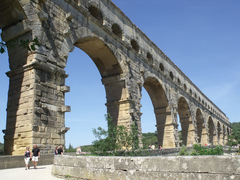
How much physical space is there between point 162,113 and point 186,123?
7022mm

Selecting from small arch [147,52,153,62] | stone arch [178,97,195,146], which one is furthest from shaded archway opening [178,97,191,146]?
small arch [147,52,153,62]

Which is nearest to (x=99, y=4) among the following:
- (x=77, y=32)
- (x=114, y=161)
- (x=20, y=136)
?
(x=77, y=32)

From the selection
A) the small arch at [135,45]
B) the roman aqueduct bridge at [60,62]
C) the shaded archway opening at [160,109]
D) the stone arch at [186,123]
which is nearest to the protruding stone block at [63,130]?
the roman aqueduct bridge at [60,62]

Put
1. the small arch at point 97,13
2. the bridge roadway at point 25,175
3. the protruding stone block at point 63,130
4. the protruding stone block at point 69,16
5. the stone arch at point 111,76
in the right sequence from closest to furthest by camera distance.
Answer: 1. the bridge roadway at point 25,175
2. the protruding stone block at point 63,130
3. the protruding stone block at point 69,16
4. the small arch at point 97,13
5. the stone arch at point 111,76

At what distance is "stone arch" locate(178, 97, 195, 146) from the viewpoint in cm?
2487

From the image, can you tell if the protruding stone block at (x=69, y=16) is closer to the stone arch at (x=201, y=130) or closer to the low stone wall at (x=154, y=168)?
the low stone wall at (x=154, y=168)

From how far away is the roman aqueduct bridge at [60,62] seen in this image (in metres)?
7.92

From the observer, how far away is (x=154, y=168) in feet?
12.1

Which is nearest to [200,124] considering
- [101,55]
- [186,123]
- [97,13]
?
[186,123]

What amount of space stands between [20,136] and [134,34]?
10.6m

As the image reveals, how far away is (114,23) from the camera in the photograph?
13.8 meters

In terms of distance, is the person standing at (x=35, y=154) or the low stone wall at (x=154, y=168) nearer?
the low stone wall at (x=154, y=168)

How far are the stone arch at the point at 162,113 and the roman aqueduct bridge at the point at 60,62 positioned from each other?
0.08 metres

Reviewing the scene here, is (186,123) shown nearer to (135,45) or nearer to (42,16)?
(135,45)
